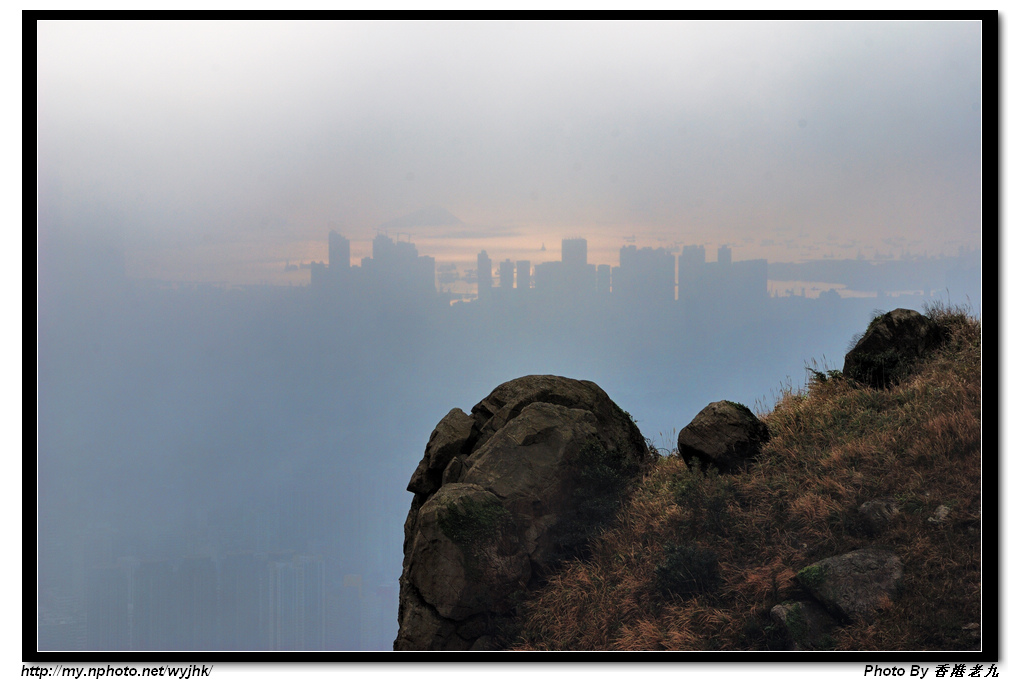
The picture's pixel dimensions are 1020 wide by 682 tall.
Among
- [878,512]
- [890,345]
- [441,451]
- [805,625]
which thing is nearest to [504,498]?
[441,451]

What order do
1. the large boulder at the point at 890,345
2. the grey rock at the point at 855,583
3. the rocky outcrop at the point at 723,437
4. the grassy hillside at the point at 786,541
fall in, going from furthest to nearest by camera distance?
the large boulder at the point at 890,345 → the rocky outcrop at the point at 723,437 → the grassy hillside at the point at 786,541 → the grey rock at the point at 855,583

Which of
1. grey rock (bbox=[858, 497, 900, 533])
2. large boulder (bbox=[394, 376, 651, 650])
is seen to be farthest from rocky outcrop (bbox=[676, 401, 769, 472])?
grey rock (bbox=[858, 497, 900, 533])

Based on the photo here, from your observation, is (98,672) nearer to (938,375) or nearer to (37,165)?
(37,165)

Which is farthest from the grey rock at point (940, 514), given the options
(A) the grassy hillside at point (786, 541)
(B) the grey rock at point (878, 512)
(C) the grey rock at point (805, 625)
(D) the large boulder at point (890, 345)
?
(D) the large boulder at point (890, 345)

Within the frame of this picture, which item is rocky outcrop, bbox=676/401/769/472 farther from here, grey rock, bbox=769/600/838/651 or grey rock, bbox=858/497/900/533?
grey rock, bbox=769/600/838/651

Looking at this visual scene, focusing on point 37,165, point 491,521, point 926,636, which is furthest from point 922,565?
point 37,165

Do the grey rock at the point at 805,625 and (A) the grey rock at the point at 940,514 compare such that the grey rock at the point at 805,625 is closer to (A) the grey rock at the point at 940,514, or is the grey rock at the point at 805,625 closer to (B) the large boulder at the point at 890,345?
(A) the grey rock at the point at 940,514

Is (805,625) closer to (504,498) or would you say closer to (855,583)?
(855,583)
